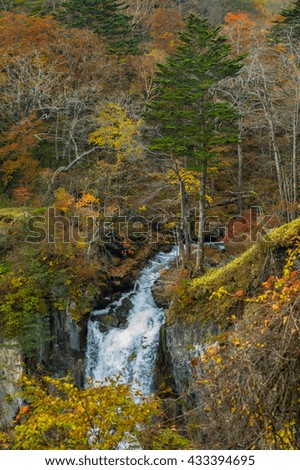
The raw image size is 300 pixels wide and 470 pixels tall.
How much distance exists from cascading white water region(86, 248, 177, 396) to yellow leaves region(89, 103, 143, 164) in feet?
26.6

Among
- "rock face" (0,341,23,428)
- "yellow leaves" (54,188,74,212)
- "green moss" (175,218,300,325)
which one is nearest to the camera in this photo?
"green moss" (175,218,300,325)

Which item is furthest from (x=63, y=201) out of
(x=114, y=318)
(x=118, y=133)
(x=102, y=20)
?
(x=102, y=20)

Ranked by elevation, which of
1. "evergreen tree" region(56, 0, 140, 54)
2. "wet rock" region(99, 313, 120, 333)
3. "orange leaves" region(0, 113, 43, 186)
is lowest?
"wet rock" region(99, 313, 120, 333)

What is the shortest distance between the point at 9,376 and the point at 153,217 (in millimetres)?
10506

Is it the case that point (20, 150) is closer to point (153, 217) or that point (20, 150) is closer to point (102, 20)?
point (153, 217)

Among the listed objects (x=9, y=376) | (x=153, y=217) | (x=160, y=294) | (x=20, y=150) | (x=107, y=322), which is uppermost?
(x=20, y=150)

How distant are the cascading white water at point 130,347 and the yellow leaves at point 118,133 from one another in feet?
26.6

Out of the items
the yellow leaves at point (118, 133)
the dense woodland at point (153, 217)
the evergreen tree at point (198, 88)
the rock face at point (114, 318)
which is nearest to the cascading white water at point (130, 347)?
the rock face at point (114, 318)

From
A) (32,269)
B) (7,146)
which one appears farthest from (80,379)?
(7,146)

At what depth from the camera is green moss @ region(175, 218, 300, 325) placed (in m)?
10.4

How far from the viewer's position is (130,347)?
49.2ft

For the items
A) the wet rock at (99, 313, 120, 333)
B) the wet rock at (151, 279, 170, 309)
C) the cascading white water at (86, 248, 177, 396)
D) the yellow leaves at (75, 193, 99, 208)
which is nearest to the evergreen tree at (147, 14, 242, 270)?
the wet rock at (151, 279, 170, 309)

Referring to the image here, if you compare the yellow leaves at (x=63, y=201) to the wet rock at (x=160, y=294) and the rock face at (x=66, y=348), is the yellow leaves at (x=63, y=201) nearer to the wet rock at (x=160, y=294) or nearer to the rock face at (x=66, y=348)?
the rock face at (x=66, y=348)

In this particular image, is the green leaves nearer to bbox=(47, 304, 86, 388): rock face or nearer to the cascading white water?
the cascading white water
